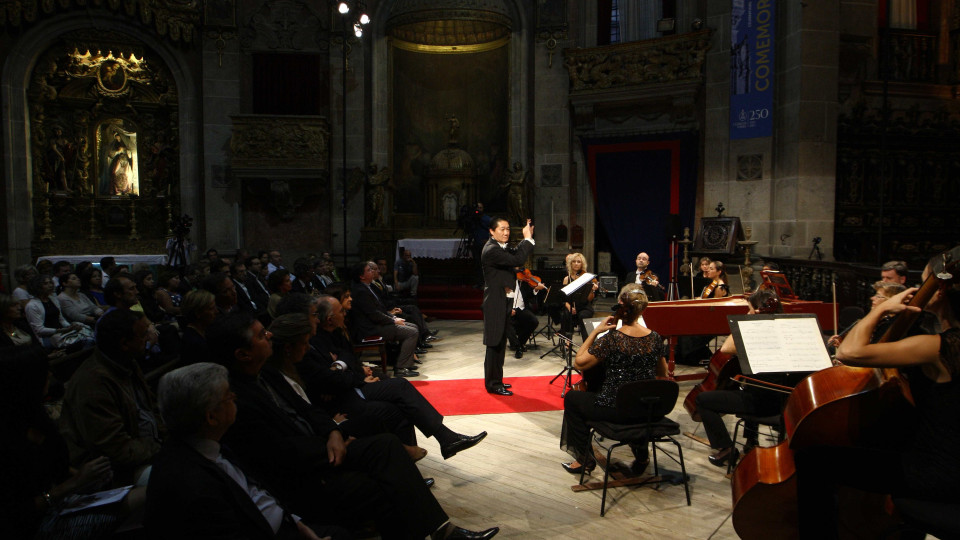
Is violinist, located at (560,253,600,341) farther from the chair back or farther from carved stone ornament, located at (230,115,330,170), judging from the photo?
carved stone ornament, located at (230,115,330,170)

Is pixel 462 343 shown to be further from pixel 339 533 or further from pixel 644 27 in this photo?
pixel 644 27

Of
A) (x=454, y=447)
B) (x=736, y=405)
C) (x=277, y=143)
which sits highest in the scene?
(x=277, y=143)

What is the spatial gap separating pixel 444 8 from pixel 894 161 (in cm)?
892

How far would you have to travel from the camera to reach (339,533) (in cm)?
260

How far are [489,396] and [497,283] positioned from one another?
1100 millimetres

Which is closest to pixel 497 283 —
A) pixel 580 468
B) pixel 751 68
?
pixel 580 468

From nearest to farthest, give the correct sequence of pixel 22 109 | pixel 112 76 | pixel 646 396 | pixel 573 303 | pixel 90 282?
pixel 646 396 < pixel 90 282 < pixel 573 303 < pixel 22 109 < pixel 112 76

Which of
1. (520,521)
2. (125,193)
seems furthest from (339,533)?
(125,193)

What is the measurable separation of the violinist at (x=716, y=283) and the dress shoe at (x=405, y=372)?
10.7 ft

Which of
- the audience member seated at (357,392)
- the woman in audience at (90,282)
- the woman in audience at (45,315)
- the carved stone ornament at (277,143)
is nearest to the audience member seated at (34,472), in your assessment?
the audience member seated at (357,392)

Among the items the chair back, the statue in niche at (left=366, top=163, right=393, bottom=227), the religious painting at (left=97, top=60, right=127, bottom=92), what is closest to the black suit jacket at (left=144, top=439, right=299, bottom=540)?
the chair back

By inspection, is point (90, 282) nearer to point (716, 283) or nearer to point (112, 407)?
point (112, 407)

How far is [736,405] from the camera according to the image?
13.2ft

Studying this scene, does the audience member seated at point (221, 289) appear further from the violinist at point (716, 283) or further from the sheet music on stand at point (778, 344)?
the violinist at point (716, 283)
